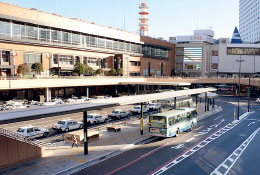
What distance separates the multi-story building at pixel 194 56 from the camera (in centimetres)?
11794

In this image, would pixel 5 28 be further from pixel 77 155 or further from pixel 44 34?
pixel 77 155

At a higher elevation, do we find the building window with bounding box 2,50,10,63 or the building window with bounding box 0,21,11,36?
the building window with bounding box 0,21,11,36

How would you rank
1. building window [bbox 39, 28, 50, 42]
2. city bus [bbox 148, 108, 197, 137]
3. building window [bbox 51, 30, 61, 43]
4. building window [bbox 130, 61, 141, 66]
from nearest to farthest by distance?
city bus [bbox 148, 108, 197, 137] < building window [bbox 39, 28, 50, 42] < building window [bbox 51, 30, 61, 43] < building window [bbox 130, 61, 141, 66]

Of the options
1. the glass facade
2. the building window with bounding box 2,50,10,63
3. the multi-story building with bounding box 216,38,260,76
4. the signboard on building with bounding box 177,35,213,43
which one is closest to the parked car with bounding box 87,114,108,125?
the building window with bounding box 2,50,10,63

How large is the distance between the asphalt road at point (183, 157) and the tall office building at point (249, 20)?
484ft

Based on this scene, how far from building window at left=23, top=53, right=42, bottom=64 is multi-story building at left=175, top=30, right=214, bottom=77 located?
7099 centimetres

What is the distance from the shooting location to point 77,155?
839 inches

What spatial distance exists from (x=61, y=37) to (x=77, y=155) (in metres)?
51.9

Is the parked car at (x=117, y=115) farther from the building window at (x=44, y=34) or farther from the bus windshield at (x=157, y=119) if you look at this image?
the building window at (x=44, y=34)

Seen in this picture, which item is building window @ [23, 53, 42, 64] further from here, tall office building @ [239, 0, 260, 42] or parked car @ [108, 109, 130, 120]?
tall office building @ [239, 0, 260, 42]

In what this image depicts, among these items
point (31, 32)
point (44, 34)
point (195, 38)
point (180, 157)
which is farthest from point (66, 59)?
point (195, 38)

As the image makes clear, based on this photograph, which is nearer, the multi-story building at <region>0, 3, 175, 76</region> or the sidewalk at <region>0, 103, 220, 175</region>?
the sidewalk at <region>0, 103, 220, 175</region>

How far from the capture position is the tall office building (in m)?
155

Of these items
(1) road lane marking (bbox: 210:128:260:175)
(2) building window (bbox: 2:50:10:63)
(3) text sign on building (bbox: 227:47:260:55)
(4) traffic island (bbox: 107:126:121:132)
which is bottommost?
(1) road lane marking (bbox: 210:128:260:175)
